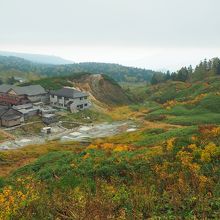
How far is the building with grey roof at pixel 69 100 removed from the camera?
90.5 m

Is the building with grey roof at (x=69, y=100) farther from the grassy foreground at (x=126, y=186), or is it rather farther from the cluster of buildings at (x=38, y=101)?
the grassy foreground at (x=126, y=186)

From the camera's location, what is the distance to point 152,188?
1605 cm

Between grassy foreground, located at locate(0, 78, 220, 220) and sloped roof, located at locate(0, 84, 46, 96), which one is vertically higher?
grassy foreground, located at locate(0, 78, 220, 220)

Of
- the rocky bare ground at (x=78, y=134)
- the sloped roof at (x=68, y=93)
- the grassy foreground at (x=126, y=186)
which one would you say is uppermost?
the grassy foreground at (x=126, y=186)

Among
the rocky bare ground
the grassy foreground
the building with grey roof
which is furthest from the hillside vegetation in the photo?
the grassy foreground

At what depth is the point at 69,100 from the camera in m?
91.2

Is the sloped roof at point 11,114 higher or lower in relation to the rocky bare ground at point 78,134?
higher

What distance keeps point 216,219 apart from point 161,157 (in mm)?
13536

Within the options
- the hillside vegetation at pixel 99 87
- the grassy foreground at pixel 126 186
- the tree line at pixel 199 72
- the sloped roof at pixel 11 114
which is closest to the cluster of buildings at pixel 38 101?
the sloped roof at pixel 11 114

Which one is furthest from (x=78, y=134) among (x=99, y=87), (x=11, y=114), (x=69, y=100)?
(x=99, y=87)

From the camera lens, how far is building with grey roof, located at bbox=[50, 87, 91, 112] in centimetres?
9050

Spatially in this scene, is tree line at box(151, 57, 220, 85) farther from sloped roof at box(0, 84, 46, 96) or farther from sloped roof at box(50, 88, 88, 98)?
sloped roof at box(0, 84, 46, 96)

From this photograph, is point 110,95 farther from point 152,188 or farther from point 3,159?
point 152,188

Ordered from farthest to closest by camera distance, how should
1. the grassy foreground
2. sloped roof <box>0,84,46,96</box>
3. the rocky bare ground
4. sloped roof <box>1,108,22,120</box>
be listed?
sloped roof <box>0,84,46,96</box> < sloped roof <box>1,108,22,120</box> < the rocky bare ground < the grassy foreground
